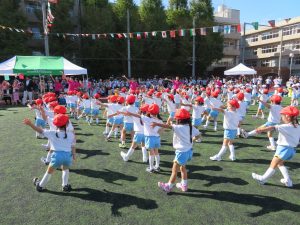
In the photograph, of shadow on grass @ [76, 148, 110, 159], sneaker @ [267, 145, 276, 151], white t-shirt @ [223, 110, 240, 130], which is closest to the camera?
white t-shirt @ [223, 110, 240, 130]

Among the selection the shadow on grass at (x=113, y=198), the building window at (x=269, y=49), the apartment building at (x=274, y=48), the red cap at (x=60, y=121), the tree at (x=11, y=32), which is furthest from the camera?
the building window at (x=269, y=49)

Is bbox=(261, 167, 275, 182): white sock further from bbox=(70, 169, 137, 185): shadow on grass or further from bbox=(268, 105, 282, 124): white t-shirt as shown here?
bbox=(268, 105, 282, 124): white t-shirt

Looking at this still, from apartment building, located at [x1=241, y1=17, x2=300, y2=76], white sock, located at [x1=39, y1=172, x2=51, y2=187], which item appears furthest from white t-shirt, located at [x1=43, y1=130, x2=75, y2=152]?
apartment building, located at [x1=241, y1=17, x2=300, y2=76]

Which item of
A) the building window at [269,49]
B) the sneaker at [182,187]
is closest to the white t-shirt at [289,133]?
the sneaker at [182,187]

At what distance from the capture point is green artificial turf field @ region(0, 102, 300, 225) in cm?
493

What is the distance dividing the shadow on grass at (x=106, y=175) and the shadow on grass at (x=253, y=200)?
4.62ft

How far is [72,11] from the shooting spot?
114ft

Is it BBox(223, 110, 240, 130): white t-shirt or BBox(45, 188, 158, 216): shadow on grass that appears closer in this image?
BBox(45, 188, 158, 216): shadow on grass

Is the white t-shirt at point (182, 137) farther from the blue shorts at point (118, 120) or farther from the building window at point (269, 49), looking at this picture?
the building window at point (269, 49)

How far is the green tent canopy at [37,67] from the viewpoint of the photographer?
50.8 ft

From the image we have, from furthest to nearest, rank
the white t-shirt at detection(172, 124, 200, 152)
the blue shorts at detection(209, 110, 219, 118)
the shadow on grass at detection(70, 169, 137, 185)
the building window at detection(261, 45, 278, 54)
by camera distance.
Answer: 1. the building window at detection(261, 45, 278, 54)
2. the blue shorts at detection(209, 110, 219, 118)
3. the shadow on grass at detection(70, 169, 137, 185)
4. the white t-shirt at detection(172, 124, 200, 152)

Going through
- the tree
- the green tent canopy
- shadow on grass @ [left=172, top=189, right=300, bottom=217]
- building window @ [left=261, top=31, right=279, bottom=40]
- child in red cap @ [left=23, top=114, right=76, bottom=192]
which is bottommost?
shadow on grass @ [left=172, top=189, right=300, bottom=217]

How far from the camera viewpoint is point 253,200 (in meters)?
5.55

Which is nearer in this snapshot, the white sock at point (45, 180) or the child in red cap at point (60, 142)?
the child in red cap at point (60, 142)
